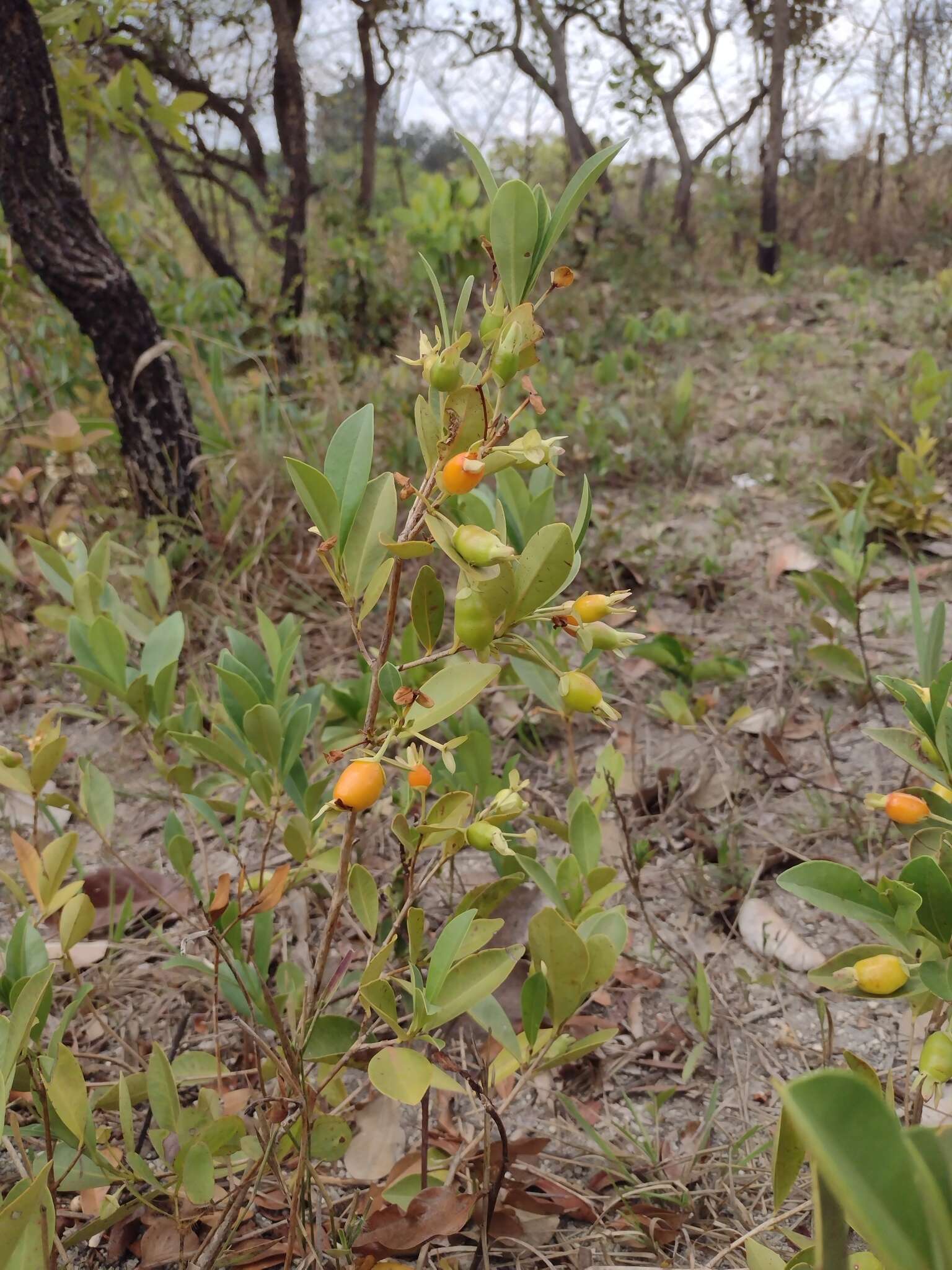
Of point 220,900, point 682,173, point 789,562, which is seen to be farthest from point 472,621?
point 682,173

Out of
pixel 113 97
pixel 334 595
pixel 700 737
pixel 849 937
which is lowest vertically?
pixel 849 937

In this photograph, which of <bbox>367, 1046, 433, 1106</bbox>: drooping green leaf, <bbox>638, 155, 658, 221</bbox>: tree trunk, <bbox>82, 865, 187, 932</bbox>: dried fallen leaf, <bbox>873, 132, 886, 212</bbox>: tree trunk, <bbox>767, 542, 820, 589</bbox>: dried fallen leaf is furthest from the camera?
<bbox>638, 155, 658, 221</bbox>: tree trunk

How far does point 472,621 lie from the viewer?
516 millimetres

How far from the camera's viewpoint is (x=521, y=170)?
22.4 ft

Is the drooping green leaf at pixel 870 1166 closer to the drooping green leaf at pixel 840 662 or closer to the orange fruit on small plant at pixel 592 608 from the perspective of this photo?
the orange fruit on small plant at pixel 592 608

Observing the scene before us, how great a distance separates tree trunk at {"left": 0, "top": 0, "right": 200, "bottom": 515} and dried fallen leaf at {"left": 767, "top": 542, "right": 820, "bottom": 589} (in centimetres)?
138

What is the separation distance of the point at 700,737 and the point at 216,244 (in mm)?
4262

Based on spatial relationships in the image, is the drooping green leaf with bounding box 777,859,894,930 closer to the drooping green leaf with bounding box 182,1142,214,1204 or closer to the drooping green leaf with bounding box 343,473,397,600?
the drooping green leaf with bounding box 343,473,397,600

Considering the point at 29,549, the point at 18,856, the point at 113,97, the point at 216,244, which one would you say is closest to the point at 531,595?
the point at 18,856

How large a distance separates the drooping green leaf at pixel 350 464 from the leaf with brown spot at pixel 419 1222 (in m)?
0.51

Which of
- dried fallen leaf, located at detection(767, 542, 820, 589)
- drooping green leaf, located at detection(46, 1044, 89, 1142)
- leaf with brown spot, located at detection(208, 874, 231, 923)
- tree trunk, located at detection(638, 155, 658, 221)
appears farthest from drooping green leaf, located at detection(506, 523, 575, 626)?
tree trunk, located at detection(638, 155, 658, 221)

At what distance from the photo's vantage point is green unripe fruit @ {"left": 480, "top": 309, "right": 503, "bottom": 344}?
0.55m

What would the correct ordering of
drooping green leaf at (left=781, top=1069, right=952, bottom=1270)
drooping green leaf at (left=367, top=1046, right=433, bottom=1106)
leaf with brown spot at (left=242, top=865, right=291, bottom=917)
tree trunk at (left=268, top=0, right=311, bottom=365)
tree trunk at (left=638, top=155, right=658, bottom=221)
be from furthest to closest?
tree trunk at (left=638, top=155, right=658, bottom=221) < tree trunk at (left=268, top=0, right=311, bottom=365) < leaf with brown spot at (left=242, top=865, right=291, bottom=917) < drooping green leaf at (left=367, top=1046, right=433, bottom=1106) < drooping green leaf at (left=781, top=1069, right=952, bottom=1270)

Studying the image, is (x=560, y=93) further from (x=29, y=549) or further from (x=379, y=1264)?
(x=379, y=1264)
